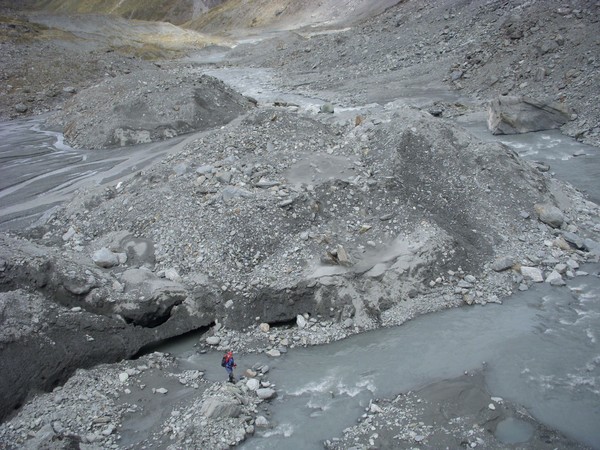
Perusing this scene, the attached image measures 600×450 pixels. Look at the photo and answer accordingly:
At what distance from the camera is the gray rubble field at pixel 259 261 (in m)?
9.31

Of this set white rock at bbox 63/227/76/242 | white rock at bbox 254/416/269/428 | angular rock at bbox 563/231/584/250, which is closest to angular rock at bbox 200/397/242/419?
white rock at bbox 254/416/269/428

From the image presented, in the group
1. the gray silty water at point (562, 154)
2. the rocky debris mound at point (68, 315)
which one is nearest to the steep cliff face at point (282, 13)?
the gray silty water at point (562, 154)

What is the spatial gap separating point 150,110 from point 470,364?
2224 cm

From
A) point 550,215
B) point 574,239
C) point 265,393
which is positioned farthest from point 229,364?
point 550,215

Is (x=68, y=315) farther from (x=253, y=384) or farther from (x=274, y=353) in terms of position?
(x=274, y=353)

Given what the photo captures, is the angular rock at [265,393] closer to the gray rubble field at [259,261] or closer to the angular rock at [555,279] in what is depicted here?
the gray rubble field at [259,261]

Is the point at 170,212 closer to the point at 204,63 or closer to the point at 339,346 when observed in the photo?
the point at 339,346

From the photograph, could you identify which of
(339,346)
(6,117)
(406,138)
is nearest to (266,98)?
(6,117)

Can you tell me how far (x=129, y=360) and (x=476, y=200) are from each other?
31.5ft

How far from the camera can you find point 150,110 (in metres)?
27.3

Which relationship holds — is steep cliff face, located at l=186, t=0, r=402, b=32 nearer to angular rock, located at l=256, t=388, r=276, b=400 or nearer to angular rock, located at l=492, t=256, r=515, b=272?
angular rock, located at l=492, t=256, r=515, b=272

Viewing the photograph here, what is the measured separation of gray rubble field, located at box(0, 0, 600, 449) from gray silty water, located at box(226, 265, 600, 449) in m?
0.34

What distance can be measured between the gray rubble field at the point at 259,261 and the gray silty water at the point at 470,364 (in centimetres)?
34

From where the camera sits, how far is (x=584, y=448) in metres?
8.04
